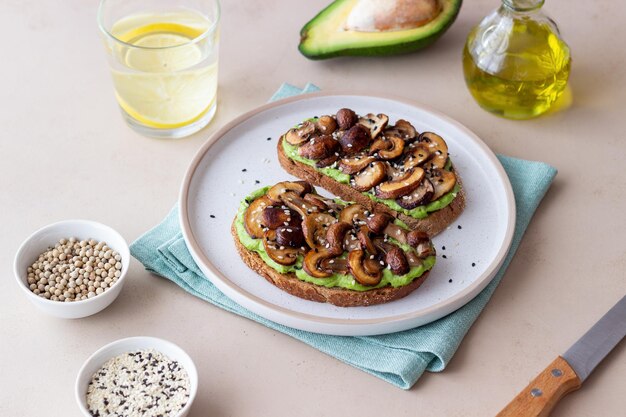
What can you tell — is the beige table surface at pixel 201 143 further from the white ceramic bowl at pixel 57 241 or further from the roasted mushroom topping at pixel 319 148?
the roasted mushroom topping at pixel 319 148

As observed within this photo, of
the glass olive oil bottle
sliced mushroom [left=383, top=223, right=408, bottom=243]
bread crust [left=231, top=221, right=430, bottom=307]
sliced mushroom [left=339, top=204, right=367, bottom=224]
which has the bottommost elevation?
bread crust [left=231, top=221, right=430, bottom=307]

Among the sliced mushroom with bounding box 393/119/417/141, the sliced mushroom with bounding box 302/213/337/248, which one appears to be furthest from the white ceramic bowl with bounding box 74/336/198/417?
the sliced mushroom with bounding box 393/119/417/141

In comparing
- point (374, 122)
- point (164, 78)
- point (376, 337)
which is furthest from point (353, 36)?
point (376, 337)

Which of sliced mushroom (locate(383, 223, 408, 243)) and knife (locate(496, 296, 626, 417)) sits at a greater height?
sliced mushroom (locate(383, 223, 408, 243))

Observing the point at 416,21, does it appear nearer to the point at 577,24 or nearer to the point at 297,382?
the point at 577,24

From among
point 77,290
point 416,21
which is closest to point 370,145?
point 416,21

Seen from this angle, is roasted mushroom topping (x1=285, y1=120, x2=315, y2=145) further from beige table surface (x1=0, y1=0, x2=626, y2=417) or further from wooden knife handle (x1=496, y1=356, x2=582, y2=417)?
wooden knife handle (x1=496, y1=356, x2=582, y2=417)

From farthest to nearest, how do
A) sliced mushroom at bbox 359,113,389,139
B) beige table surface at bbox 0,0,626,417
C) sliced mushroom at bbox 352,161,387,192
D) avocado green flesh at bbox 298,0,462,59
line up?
avocado green flesh at bbox 298,0,462,59 < sliced mushroom at bbox 359,113,389,139 < sliced mushroom at bbox 352,161,387,192 < beige table surface at bbox 0,0,626,417
